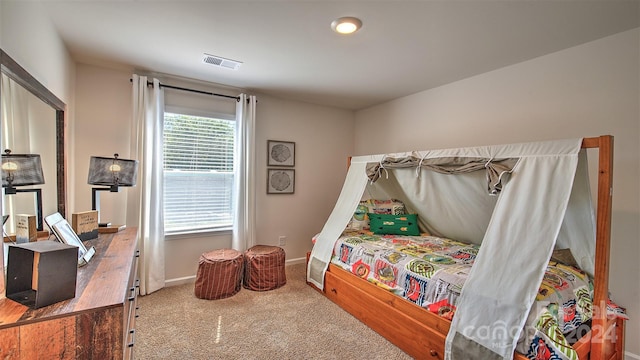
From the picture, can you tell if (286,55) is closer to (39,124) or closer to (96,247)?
(39,124)

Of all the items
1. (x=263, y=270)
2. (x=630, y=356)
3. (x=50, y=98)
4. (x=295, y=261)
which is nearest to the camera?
(x=50, y=98)

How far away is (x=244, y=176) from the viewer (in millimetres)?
3557

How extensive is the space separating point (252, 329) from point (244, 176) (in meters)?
1.81

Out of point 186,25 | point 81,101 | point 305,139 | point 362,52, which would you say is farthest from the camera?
point 305,139

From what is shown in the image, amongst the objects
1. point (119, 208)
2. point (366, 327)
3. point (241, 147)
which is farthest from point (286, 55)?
point (366, 327)

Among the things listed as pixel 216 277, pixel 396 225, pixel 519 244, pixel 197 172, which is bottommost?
pixel 216 277

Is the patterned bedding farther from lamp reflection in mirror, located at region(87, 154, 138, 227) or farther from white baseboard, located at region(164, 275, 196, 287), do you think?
lamp reflection in mirror, located at region(87, 154, 138, 227)

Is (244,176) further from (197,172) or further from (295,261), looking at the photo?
(295,261)

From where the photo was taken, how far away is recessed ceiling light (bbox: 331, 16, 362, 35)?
6.28 feet

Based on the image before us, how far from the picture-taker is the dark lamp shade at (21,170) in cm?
129

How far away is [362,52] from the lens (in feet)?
7.97

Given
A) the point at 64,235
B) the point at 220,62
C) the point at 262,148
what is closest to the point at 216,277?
the point at 64,235

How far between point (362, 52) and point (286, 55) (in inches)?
26.9

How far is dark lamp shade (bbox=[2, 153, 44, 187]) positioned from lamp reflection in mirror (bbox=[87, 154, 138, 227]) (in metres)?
0.46
